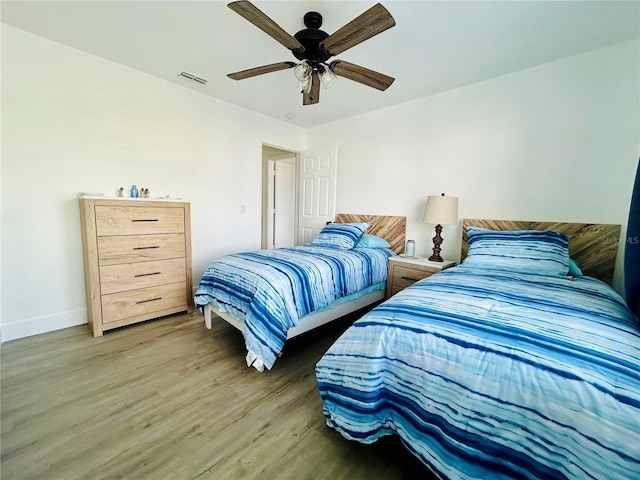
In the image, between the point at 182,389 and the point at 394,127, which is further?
the point at 394,127

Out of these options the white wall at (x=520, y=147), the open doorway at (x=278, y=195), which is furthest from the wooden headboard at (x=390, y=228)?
the open doorway at (x=278, y=195)

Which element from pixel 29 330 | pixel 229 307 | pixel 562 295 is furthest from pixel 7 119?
pixel 562 295

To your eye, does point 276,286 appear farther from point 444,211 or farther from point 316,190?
point 316,190

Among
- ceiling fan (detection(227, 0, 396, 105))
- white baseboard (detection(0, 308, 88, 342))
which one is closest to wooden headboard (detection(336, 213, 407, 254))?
ceiling fan (detection(227, 0, 396, 105))

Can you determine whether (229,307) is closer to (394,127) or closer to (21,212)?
(21,212)

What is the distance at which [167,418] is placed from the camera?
1453mm

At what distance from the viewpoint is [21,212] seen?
2.21 meters

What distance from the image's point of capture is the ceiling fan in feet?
4.48

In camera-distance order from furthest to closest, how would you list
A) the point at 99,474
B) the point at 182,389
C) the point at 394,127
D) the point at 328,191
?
the point at 328,191
the point at 394,127
the point at 182,389
the point at 99,474

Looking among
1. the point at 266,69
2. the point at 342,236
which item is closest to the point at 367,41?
the point at 266,69

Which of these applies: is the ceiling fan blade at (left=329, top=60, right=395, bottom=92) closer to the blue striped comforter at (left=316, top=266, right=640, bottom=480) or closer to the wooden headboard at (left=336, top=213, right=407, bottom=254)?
the blue striped comforter at (left=316, top=266, right=640, bottom=480)

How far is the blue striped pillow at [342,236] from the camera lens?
3.07 m

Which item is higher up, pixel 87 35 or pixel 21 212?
pixel 87 35

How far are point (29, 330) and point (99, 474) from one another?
1.96 meters
